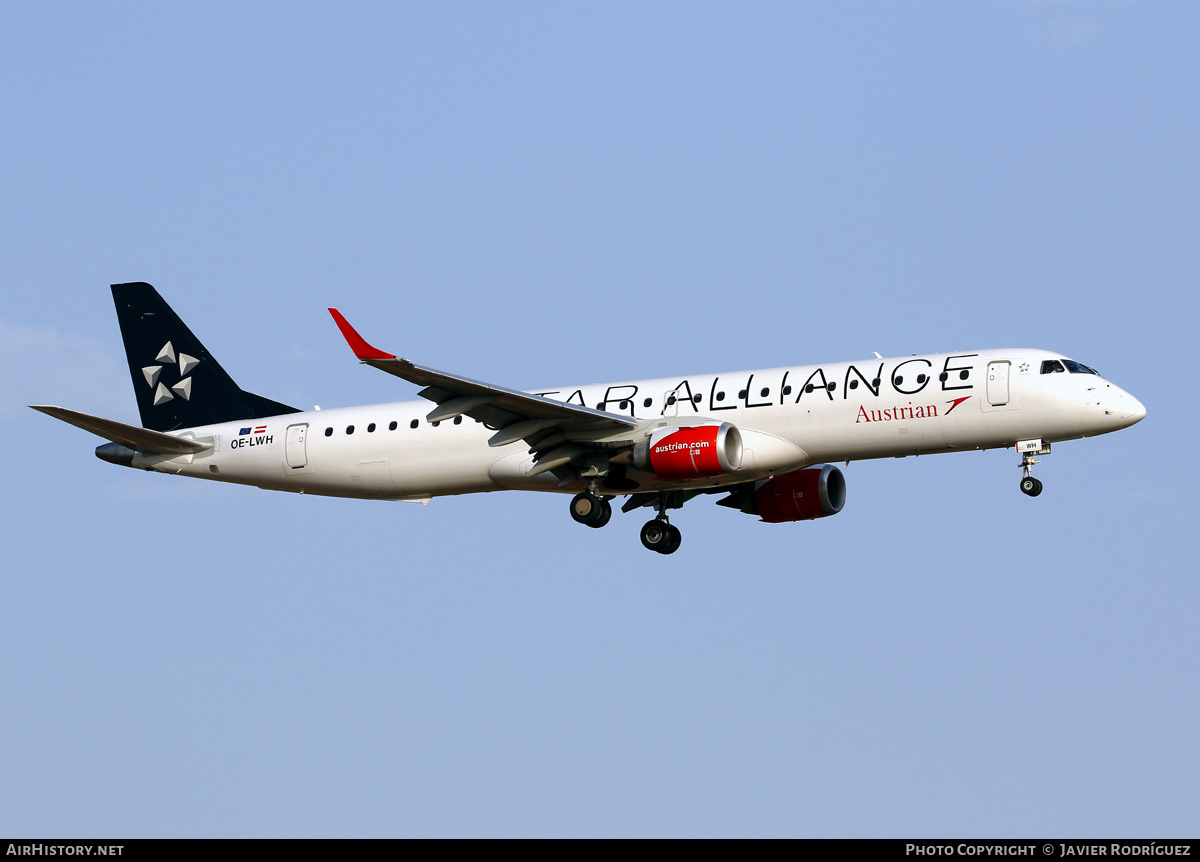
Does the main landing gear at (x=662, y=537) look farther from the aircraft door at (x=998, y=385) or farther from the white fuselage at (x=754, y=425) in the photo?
the aircraft door at (x=998, y=385)

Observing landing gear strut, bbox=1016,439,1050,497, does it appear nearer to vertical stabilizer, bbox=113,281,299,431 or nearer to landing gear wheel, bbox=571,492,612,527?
landing gear wheel, bbox=571,492,612,527

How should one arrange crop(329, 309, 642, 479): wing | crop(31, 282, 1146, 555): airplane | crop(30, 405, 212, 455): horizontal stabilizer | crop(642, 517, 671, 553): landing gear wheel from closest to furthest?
crop(329, 309, 642, 479): wing < crop(31, 282, 1146, 555): airplane < crop(30, 405, 212, 455): horizontal stabilizer < crop(642, 517, 671, 553): landing gear wheel

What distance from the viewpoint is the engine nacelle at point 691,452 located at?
36.5 meters

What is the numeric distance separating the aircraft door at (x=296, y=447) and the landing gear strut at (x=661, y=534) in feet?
30.5

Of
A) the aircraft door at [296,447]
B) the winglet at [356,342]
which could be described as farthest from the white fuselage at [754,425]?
the winglet at [356,342]

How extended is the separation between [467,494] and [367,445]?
9.55ft

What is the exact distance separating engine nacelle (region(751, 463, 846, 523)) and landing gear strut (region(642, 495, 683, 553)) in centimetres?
248

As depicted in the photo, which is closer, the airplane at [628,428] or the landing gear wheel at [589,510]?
the airplane at [628,428]

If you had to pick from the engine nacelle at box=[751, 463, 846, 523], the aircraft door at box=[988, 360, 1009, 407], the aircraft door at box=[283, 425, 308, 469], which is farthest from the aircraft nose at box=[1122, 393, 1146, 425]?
the aircraft door at box=[283, 425, 308, 469]

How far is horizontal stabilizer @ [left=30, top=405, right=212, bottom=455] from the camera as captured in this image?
1527 inches
